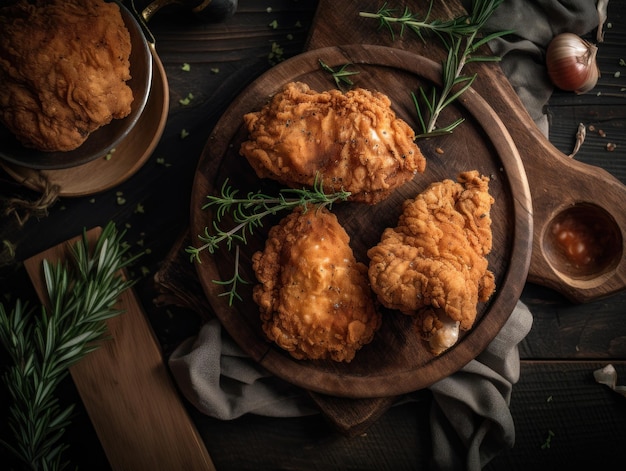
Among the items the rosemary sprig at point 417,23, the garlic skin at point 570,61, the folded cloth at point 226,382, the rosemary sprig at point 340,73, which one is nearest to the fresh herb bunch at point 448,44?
the rosemary sprig at point 417,23

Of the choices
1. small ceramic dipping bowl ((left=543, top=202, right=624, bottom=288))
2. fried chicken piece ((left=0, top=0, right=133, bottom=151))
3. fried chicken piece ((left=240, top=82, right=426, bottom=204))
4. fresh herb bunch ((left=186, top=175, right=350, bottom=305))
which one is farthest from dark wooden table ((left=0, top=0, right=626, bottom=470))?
fried chicken piece ((left=240, top=82, right=426, bottom=204))

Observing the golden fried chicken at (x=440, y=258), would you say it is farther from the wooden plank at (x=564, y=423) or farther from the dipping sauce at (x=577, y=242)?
the wooden plank at (x=564, y=423)

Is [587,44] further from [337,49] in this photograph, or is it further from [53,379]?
[53,379]

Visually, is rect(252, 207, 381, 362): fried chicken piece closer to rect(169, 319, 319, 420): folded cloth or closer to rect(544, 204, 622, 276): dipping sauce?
rect(169, 319, 319, 420): folded cloth

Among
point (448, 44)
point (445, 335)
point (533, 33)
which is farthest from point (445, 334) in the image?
point (533, 33)

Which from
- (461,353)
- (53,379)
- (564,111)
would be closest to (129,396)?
(53,379)

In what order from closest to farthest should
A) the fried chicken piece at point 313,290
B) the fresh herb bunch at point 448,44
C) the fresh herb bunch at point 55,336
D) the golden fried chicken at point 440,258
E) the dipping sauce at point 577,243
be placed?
1. the golden fried chicken at point 440,258
2. the fried chicken piece at point 313,290
3. the fresh herb bunch at point 55,336
4. the fresh herb bunch at point 448,44
5. the dipping sauce at point 577,243
